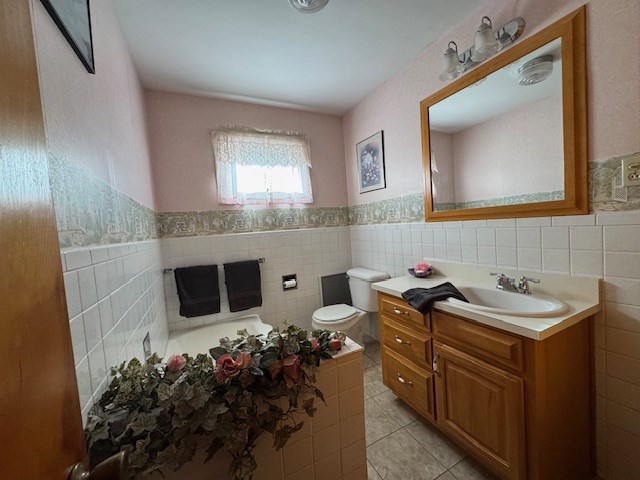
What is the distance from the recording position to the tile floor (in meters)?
1.19

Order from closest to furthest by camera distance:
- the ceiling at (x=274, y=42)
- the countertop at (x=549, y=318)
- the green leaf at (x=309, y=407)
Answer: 1. the green leaf at (x=309, y=407)
2. the countertop at (x=549, y=318)
3. the ceiling at (x=274, y=42)

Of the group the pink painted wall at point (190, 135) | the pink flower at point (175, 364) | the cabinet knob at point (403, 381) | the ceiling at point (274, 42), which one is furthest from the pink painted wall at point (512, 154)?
the pink flower at point (175, 364)

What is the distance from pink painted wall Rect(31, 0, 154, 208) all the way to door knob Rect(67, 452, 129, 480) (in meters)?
0.62

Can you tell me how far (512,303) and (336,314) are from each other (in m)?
1.23

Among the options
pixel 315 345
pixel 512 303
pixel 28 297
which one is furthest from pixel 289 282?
pixel 28 297

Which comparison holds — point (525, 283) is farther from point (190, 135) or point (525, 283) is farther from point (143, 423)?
point (190, 135)

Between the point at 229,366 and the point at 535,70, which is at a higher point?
the point at 535,70

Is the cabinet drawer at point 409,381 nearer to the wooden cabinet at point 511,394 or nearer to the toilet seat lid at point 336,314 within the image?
the wooden cabinet at point 511,394

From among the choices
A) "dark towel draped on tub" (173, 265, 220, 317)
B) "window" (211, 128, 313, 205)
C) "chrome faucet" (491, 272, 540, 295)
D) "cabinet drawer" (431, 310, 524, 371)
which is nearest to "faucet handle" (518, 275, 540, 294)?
"chrome faucet" (491, 272, 540, 295)

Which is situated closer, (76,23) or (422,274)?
(76,23)

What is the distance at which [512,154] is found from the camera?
1.35 m

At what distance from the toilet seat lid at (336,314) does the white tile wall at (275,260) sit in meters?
0.32

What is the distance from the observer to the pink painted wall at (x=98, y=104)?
585mm

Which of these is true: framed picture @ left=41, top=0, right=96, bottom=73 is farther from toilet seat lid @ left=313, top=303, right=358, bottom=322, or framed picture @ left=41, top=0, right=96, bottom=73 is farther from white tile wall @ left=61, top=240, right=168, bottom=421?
toilet seat lid @ left=313, top=303, right=358, bottom=322
